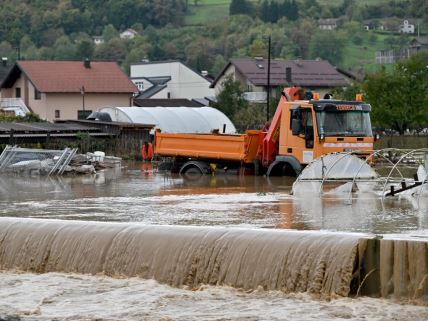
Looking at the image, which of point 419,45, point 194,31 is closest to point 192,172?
point 419,45

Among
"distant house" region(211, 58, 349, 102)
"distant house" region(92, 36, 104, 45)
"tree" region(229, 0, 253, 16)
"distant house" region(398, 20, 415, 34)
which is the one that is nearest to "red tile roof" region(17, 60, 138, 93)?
"distant house" region(211, 58, 349, 102)

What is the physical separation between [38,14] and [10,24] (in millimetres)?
9062

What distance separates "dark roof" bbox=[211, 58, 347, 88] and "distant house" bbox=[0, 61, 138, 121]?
14.7 metres

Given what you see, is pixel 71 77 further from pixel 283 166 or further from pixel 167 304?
pixel 167 304

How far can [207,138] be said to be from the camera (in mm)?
37719

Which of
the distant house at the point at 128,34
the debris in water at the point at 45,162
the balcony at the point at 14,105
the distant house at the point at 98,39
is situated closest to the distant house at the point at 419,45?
the distant house at the point at 128,34

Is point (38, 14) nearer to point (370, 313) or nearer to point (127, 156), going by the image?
point (127, 156)

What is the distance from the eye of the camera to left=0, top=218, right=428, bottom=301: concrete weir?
1661cm

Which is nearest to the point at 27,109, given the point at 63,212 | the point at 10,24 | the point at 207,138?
the point at 207,138

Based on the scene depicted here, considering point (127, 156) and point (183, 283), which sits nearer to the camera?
point (183, 283)

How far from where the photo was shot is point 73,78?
240 ft

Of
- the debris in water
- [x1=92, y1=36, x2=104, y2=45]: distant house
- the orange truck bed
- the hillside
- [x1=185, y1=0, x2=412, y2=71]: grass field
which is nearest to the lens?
the orange truck bed

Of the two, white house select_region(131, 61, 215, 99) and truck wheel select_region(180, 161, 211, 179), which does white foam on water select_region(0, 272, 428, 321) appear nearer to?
truck wheel select_region(180, 161, 211, 179)

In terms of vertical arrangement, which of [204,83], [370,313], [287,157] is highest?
[204,83]
